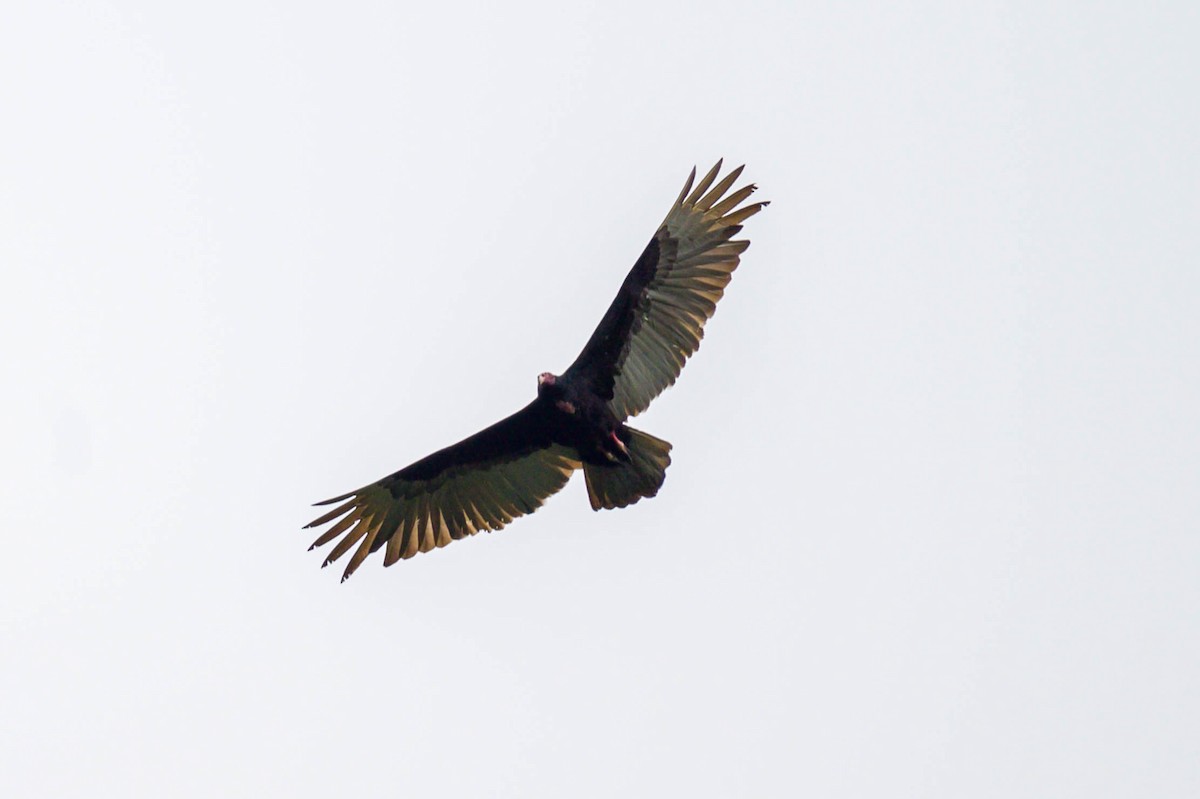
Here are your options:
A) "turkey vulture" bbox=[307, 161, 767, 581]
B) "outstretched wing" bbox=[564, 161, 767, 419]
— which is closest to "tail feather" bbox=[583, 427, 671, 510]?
"turkey vulture" bbox=[307, 161, 767, 581]

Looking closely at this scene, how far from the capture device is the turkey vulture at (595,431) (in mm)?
18609

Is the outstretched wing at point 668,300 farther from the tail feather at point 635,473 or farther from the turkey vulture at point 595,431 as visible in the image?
the tail feather at point 635,473

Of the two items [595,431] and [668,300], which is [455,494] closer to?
[595,431]

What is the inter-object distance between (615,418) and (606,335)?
0.74 metres

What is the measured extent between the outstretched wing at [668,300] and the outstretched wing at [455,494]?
0.81m

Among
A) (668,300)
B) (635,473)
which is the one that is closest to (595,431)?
(635,473)

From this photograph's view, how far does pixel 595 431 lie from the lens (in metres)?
18.5

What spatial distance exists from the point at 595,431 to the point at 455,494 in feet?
5.52

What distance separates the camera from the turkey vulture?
18.6 metres

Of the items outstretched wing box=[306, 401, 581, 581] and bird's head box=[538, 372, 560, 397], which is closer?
bird's head box=[538, 372, 560, 397]

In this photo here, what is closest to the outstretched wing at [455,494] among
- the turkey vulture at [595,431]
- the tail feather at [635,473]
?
the turkey vulture at [595,431]

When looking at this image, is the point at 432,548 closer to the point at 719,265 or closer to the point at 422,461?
the point at 422,461

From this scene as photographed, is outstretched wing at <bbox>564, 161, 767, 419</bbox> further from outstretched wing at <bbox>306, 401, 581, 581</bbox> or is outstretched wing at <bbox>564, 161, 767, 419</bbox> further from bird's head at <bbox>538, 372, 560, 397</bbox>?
outstretched wing at <bbox>306, 401, 581, 581</bbox>

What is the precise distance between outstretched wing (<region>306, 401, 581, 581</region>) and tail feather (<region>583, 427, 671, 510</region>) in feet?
1.79
